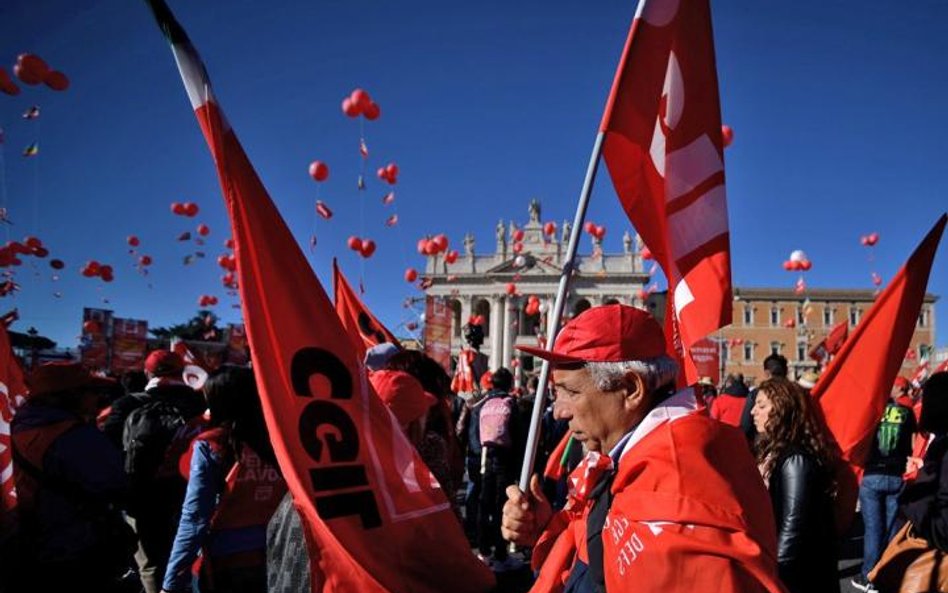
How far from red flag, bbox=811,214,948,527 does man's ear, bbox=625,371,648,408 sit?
2.62 meters

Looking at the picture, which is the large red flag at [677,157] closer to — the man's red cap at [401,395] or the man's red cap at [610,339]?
the man's red cap at [610,339]

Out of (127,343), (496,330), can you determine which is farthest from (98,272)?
(496,330)

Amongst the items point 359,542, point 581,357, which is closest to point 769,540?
point 581,357

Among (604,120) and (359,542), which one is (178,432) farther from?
(604,120)

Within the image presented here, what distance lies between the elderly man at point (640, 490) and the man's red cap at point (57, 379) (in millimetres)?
2486

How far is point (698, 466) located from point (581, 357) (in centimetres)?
50

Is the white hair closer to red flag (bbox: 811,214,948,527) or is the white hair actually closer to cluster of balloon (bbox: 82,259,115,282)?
red flag (bbox: 811,214,948,527)

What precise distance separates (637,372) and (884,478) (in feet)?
17.8

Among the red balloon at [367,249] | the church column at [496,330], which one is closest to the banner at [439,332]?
the red balloon at [367,249]

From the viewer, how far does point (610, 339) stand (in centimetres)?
177

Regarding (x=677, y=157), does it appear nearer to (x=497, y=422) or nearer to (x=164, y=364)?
(x=164, y=364)

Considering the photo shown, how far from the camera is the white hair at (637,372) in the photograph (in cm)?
177

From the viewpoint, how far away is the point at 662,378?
1773 mm

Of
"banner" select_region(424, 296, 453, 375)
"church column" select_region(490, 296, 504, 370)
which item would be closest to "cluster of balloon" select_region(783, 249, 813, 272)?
"banner" select_region(424, 296, 453, 375)
